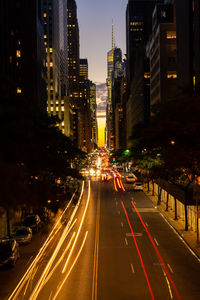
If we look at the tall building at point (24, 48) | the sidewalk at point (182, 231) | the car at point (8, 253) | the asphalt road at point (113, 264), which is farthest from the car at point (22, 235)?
the tall building at point (24, 48)

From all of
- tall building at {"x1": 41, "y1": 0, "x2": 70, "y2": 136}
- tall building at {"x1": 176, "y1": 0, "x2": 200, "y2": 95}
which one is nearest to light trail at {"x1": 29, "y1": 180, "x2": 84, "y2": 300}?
tall building at {"x1": 176, "y1": 0, "x2": 200, "y2": 95}

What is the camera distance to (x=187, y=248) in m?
27.5

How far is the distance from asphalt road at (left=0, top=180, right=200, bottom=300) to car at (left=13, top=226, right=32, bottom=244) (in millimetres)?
1788

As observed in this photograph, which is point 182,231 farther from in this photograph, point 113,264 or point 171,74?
point 171,74

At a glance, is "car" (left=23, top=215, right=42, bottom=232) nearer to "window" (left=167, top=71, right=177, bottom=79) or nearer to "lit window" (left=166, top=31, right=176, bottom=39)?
"window" (left=167, top=71, right=177, bottom=79)

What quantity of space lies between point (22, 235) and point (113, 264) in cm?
890

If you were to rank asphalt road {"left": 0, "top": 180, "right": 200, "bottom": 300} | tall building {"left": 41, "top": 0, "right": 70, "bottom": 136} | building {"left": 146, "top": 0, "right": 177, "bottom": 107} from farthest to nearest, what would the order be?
tall building {"left": 41, "top": 0, "right": 70, "bottom": 136} → building {"left": 146, "top": 0, "right": 177, "bottom": 107} → asphalt road {"left": 0, "top": 180, "right": 200, "bottom": 300}

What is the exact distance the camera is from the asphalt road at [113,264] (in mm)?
18250

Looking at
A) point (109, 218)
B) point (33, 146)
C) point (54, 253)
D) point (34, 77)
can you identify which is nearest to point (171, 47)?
point (34, 77)

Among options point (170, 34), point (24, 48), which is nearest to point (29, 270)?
point (24, 48)

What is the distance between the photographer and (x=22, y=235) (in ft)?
95.2

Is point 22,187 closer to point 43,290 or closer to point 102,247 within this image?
point 43,290

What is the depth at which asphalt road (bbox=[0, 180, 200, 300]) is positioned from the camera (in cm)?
1825

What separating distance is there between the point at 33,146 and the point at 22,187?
17.3 ft
